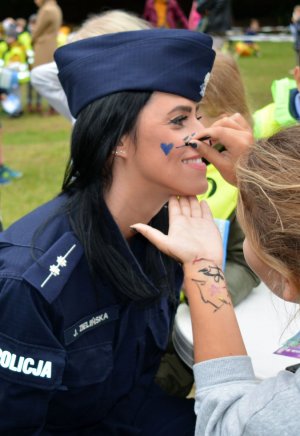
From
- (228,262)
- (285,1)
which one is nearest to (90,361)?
(228,262)

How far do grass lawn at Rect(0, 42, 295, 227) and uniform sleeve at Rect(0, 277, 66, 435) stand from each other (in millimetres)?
2110

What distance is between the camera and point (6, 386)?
5.62 feet

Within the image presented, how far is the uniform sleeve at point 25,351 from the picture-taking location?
66.2 inches

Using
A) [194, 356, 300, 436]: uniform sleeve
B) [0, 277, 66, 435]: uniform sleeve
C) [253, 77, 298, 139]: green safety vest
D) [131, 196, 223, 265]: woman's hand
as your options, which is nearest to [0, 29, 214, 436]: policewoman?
[0, 277, 66, 435]: uniform sleeve

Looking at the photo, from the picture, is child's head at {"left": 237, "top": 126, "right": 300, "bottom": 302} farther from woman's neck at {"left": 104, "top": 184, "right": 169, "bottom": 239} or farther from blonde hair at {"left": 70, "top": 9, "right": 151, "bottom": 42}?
blonde hair at {"left": 70, "top": 9, "right": 151, "bottom": 42}

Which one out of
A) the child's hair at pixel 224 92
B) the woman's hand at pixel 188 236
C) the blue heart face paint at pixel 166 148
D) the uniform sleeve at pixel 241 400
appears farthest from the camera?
the child's hair at pixel 224 92

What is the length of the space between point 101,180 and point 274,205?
2.30ft

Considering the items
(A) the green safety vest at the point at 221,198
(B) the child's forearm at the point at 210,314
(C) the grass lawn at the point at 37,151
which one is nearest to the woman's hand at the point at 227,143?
(A) the green safety vest at the point at 221,198

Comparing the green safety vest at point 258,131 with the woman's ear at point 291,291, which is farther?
the green safety vest at point 258,131

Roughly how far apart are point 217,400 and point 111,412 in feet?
2.57

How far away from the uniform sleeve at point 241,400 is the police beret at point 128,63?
0.78 m

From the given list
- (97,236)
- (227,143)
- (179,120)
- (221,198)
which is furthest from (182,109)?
(221,198)

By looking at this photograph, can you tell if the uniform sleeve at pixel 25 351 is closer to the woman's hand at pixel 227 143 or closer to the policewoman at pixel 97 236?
the policewoman at pixel 97 236

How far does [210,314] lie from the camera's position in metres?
1.51
